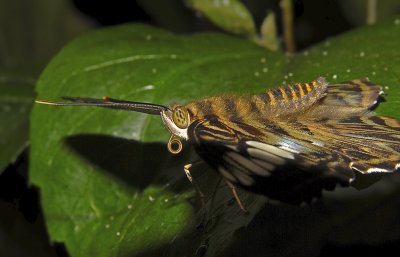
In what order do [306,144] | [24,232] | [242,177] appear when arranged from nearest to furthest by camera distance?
1. [242,177]
2. [306,144]
3. [24,232]

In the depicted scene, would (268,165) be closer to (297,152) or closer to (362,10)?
(297,152)

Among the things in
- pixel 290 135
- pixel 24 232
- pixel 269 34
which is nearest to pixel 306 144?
pixel 290 135

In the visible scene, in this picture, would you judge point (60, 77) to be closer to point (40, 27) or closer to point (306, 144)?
point (306, 144)

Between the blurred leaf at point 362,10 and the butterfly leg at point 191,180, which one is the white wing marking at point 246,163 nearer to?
the butterfly leg at point 191,180

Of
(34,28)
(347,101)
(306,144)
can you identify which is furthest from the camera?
(34,28)

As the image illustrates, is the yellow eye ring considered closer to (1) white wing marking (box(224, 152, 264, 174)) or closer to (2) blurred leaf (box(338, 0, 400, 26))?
(1) white wing marking (box(224, 152, 264, 174))
